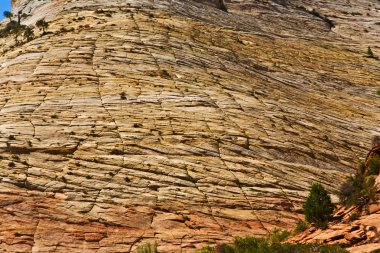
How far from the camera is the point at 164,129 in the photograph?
29984mm

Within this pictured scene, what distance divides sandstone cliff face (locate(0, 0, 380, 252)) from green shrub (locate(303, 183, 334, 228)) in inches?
86.9

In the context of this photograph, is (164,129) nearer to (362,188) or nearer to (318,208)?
(318,208)

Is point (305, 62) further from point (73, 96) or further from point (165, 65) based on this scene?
point (73, 96)

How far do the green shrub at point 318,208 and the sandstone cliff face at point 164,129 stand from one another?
7.24 ft

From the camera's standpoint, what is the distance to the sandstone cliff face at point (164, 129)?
23078mm

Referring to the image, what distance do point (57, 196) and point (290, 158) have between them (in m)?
12.5

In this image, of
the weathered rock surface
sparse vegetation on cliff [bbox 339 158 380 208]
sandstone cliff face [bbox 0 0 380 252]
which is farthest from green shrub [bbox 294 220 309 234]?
sparse vegetation on cliff [bbox 339 158 380 208]

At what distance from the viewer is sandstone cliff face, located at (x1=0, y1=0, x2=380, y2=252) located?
23.1 m

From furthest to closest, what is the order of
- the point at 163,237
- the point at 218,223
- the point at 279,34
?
the point at 279,34 → the point at 218,223 → the point at 163,237

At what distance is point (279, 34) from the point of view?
55.8 m

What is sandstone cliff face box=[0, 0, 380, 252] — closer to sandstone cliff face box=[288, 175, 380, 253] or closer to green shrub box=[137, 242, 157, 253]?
green shrub box=[137, 242, 157, 253]

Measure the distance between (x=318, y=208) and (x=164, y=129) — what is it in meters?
10.6

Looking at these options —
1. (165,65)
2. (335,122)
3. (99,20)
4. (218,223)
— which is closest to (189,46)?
(165,65)

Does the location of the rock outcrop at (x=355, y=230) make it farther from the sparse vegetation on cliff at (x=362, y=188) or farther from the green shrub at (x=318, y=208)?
the green shrub at (x=318, y=208)
